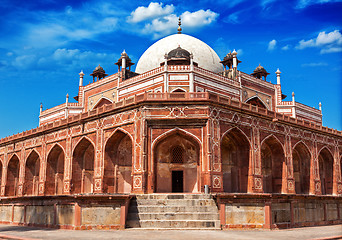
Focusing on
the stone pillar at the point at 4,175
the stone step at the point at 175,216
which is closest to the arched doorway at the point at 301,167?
the stone step at the point at 175,216

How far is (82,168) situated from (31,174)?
284 inches

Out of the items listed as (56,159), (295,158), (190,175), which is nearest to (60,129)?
(56,159)

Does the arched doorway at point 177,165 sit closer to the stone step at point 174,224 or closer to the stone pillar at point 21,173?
the stone step at point 174,224

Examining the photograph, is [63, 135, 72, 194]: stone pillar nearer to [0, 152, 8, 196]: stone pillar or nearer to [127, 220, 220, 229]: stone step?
[0, 152, 8, 196]: stone pillar

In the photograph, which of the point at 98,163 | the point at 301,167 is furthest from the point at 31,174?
the point at 301,167

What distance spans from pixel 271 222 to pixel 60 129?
18.0 m

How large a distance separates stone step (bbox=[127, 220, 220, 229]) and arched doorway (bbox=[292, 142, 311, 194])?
15.2 metres

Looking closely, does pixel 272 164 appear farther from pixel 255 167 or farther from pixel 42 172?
pixel 42 172

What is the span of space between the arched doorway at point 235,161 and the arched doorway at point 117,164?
19.7 ft

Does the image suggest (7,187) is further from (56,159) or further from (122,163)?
(122,163)

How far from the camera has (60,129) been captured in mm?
26734

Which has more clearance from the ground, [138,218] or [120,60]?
[120,60]

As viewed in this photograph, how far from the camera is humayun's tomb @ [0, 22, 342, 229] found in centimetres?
1383

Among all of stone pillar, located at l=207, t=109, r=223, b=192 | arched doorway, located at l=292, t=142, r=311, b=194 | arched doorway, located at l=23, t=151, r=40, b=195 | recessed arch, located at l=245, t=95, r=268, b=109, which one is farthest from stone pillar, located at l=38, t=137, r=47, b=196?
arched doorway, located at l=292, t=142, r=311, b=194
